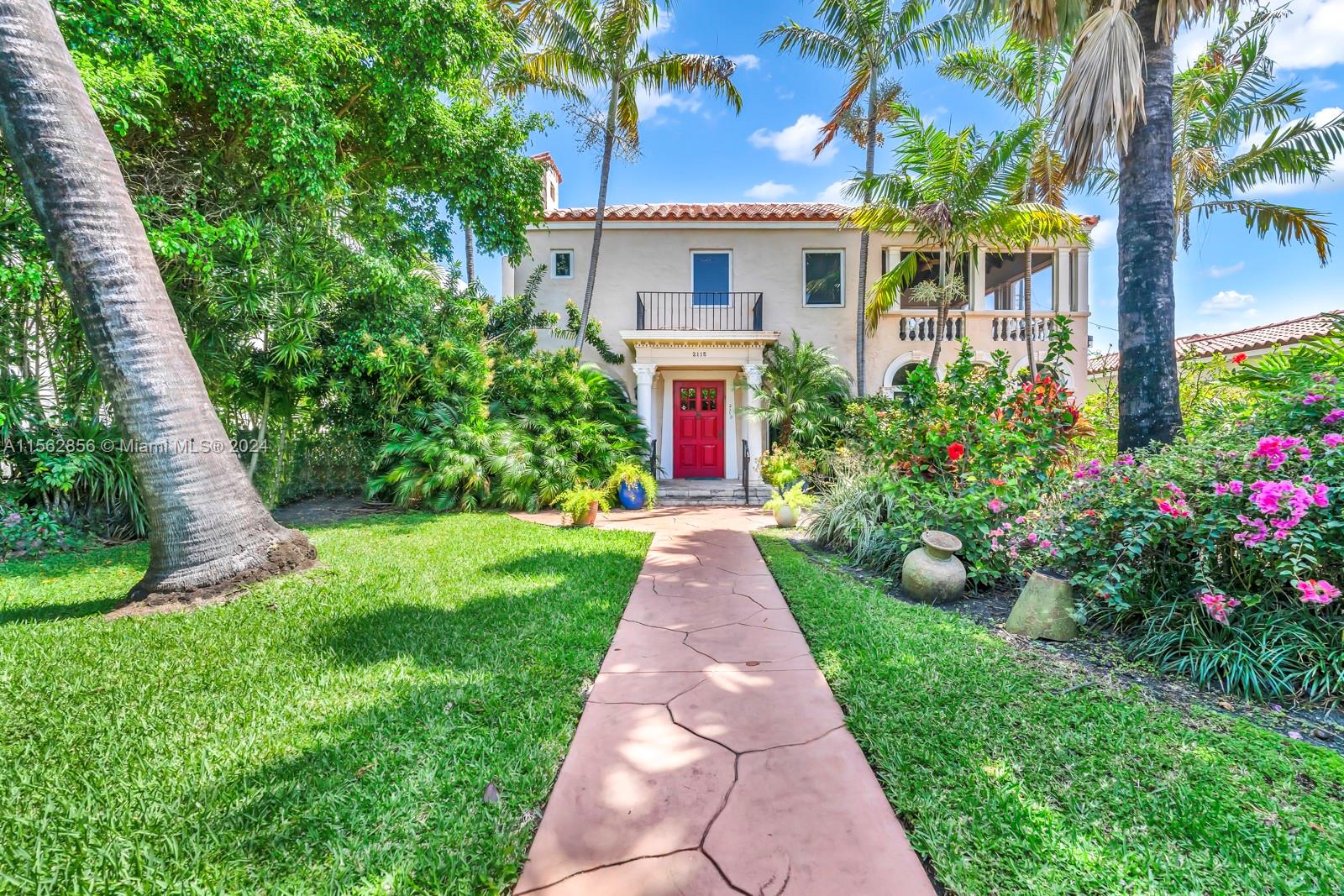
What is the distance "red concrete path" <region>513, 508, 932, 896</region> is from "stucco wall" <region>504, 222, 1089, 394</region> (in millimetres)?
10183

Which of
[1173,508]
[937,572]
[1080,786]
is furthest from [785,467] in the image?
[1080,786]

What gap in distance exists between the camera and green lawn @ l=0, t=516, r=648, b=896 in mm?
1612

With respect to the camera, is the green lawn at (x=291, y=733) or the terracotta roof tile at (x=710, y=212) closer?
the green lawn at (x=291, y=733)

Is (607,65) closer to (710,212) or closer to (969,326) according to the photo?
(710,212)

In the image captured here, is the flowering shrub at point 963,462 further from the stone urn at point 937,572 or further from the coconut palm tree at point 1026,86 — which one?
the coconut palm tree at point 1026,86

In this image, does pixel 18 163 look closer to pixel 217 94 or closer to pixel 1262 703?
pixel 217 94

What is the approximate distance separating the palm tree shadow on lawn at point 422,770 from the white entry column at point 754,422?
8435mm

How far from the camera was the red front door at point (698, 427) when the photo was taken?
516 inches

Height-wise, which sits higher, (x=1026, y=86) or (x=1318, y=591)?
(x=1026, y=86)

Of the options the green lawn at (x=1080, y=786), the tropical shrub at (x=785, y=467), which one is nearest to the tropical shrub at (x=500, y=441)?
the tropical shrub at (x=785, y=467)

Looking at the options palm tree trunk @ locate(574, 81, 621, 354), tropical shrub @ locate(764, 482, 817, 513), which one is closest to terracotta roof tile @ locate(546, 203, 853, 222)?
palm tree trunk @ locate(574, 81, 621, 354)

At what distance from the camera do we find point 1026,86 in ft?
35.3

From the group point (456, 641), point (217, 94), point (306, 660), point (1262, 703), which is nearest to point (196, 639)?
point (306, 660)

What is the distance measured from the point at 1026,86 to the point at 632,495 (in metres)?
11.8
